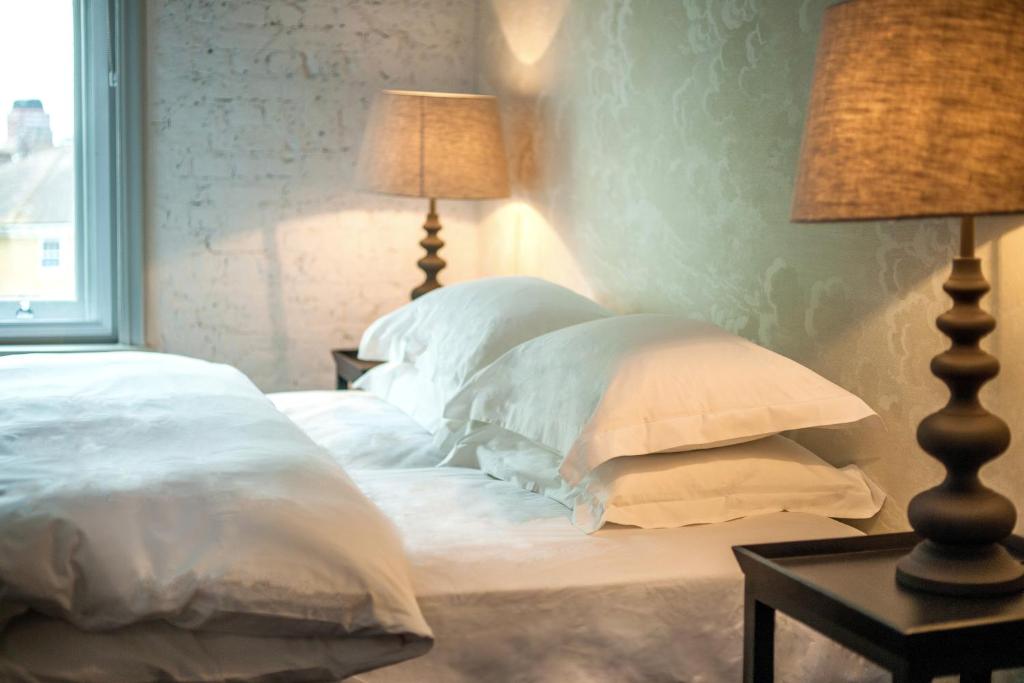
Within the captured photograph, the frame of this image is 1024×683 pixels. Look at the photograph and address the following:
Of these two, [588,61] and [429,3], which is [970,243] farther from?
[429,3]

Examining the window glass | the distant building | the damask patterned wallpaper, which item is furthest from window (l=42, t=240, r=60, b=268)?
the damask patterned wallpaper

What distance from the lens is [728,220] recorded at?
2449 millimetres

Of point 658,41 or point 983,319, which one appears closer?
point 983,319

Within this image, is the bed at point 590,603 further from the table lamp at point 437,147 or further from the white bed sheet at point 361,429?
the table lamp at point 437,147

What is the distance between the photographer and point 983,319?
1.39 m

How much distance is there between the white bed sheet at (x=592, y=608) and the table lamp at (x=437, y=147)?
5.92 ft

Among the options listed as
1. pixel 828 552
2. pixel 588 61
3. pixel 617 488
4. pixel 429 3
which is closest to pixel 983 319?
pixel 828 552

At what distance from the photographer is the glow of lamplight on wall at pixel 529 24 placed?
11.4ft

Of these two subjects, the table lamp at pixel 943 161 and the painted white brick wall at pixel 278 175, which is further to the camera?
the painted white brick wall at pixel 278 175

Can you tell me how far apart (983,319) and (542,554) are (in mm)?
717

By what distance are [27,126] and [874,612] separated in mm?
3491

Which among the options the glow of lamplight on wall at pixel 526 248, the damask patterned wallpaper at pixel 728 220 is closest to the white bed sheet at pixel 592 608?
the damask patterned wallpaper at pixel 728 220

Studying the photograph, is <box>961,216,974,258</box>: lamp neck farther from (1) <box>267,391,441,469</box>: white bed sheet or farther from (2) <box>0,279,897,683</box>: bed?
(1) <box>267,391,441,469</box>: white bed sheet

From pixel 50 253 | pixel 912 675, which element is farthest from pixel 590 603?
pixel 50 253
